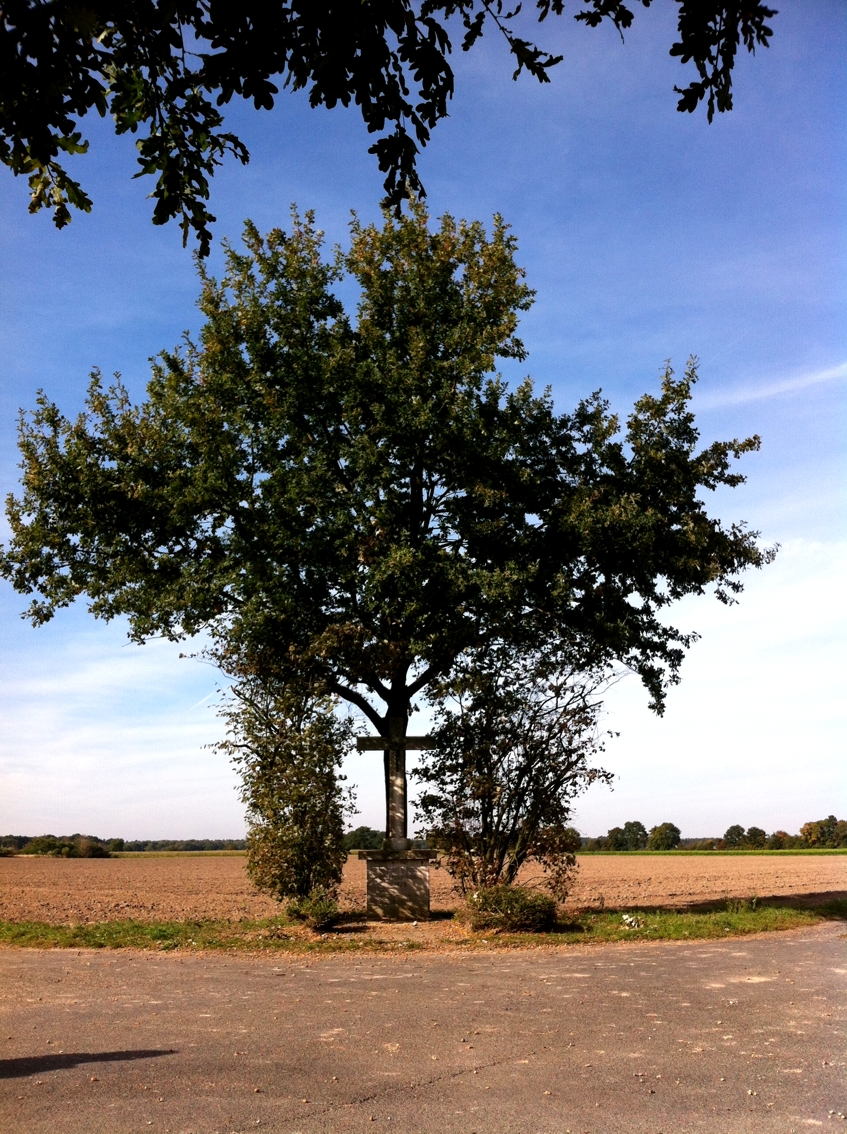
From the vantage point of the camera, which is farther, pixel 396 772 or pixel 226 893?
pixel 226 893

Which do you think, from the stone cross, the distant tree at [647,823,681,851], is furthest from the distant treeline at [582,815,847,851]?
the stone cross

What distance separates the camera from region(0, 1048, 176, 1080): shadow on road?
6.25m

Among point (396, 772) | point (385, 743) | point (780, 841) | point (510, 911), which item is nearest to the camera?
point (510, 911)

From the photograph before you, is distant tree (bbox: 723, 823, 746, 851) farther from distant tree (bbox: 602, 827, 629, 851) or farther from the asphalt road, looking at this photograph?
the asphalt road

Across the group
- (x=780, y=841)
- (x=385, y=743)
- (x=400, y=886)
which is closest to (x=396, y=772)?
(x=385, y=743)

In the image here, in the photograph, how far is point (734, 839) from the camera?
76875mm

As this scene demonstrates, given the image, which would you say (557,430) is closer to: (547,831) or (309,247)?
(309,247)

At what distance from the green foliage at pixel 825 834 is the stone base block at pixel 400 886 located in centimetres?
6420

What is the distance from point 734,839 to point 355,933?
70.2 meters

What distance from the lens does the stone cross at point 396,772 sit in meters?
16.7

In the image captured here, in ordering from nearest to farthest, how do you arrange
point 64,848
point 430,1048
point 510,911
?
point 430,1048
point 510,911
point 64,848

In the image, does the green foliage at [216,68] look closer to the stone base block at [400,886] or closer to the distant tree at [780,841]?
the stone base block at [400,886]

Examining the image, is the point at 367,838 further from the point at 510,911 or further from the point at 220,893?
the point at 510,911

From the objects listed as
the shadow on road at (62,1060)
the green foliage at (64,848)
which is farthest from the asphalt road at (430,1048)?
the green foliage at (64,848)
